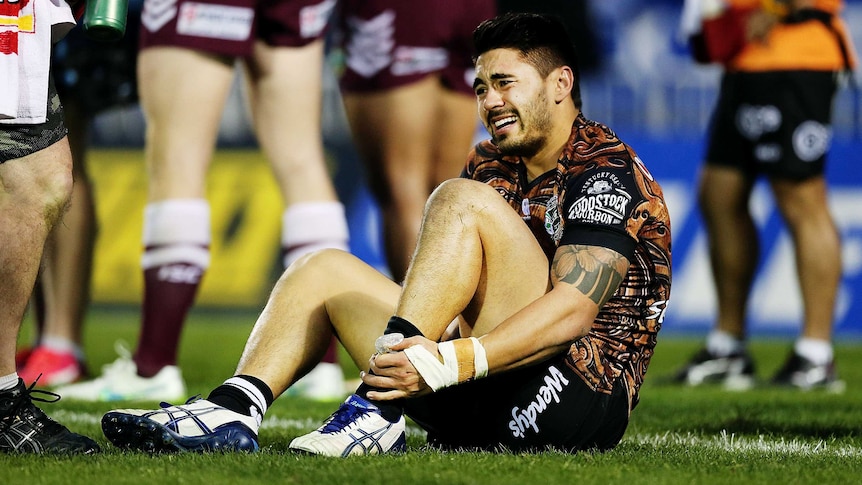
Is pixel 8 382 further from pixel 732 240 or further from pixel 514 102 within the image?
pixel 732 240

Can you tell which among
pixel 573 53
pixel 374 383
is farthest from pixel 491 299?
pixel 573 53

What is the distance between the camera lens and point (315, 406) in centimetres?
467

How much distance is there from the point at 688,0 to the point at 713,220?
4.08 feet

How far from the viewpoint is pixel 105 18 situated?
10.6 feet

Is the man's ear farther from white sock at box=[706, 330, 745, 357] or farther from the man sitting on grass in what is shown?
white sock at box=[706, 330, 745, 357]

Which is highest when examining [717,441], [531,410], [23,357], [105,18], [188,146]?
[105,18]

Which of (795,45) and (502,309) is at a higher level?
(795,45)

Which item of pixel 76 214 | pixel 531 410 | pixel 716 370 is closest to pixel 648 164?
pixel 716 370

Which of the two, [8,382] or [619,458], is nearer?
[619,458]

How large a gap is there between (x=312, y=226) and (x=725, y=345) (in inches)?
92.0

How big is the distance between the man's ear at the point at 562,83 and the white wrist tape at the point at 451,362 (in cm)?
80

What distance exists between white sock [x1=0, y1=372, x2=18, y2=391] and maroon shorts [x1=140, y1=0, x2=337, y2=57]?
193 centimetres

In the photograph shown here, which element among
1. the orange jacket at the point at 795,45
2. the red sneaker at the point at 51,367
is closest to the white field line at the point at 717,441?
the red sneaker at the point at 51,367

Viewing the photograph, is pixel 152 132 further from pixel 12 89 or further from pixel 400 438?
pixel 400 438
